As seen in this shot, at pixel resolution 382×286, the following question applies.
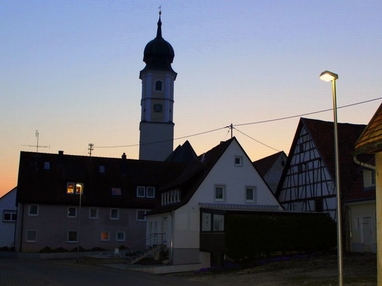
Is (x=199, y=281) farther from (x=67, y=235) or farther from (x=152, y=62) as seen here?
(x=152, y=62)

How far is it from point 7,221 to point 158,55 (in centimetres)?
3827

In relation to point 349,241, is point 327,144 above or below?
above

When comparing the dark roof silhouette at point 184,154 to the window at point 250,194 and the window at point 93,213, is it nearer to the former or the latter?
the window at point 93,213

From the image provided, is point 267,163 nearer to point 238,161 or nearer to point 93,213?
point 238,161

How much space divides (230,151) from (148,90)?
47651 mm

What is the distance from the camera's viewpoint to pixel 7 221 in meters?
64.8

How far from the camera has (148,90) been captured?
88812 mm

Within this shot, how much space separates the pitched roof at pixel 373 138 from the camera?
1349 cm

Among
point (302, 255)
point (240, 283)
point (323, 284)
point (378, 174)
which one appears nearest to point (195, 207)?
point (302, 255)

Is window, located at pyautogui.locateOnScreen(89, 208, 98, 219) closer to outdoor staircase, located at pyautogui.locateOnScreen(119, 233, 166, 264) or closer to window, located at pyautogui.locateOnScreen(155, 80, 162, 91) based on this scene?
outdoor staircase, located at pyautogui.locateOnScreen(119, 233, 166, 264)

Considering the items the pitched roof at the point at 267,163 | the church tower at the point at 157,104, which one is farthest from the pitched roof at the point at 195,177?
the church tower at the point at 157,104

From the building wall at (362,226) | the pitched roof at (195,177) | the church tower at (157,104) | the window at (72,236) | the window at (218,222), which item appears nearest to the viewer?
the building wall at (362,226)

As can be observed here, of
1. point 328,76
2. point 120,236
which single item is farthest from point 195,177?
point 328,76

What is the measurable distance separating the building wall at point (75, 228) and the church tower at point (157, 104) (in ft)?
106
